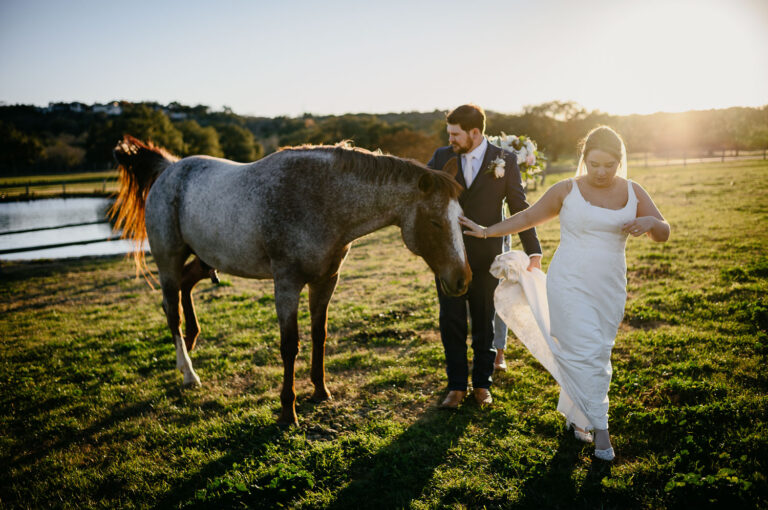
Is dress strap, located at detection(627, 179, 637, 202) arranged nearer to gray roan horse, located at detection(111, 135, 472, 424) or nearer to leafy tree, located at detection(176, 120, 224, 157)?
gray roan horse, located at detection(111, 135, 472, 424)

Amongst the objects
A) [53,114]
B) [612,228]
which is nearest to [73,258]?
[612,228]

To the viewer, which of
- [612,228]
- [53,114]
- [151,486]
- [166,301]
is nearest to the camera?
[612,228]

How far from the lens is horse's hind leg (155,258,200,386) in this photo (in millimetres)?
5160

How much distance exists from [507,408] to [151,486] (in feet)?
11.2

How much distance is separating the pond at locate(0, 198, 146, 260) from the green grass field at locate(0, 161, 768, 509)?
1074 centimetres

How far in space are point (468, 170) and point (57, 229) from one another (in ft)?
74.3

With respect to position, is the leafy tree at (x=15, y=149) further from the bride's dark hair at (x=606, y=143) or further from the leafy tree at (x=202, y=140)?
the bride's dark hair at (x=606, y=143)

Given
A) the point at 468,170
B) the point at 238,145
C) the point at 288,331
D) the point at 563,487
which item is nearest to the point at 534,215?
the point at 468,170

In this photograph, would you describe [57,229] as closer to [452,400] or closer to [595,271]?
[452,400]

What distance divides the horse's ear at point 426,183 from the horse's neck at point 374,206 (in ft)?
0.60

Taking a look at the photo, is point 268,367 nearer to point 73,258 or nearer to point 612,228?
point 612,228

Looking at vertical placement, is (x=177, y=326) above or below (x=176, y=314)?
below

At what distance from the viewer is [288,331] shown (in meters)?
4.15

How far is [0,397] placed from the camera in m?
5.07
